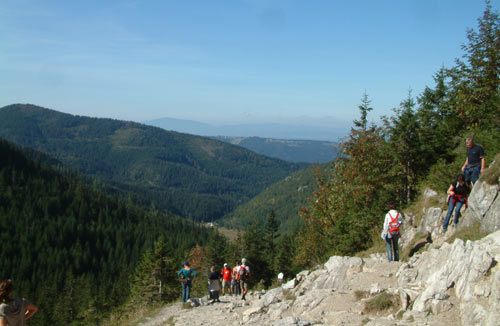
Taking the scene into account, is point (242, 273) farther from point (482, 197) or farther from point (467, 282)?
point (467, 282)

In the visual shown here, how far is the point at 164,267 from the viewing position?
45.5 m

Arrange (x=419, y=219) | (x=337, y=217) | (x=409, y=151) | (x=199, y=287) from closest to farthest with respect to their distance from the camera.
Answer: (x=419, y=219) → (x=409, y=151) → (x=337, y=217) → (x=199, y=287)

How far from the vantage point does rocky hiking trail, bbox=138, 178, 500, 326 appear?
859 cm

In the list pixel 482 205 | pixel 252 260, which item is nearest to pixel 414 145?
pixel 482 205

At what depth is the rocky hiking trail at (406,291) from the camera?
28.2 feet

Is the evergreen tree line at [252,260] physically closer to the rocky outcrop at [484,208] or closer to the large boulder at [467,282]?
the rocky outcrop at [484,208]

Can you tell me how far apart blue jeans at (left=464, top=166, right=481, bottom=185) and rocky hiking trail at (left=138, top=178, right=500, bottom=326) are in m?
1.25

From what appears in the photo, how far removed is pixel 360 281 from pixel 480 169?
659 cm

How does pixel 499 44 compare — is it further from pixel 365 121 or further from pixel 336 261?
pixel 336 261

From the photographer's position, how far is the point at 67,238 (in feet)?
479

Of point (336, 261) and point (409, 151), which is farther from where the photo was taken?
point (409, 151)

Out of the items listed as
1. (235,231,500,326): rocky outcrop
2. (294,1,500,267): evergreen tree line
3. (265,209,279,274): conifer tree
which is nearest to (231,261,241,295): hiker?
(235,231,500,326): rocky outcrop

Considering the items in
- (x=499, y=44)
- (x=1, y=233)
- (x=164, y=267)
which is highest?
(x=499, y=44)

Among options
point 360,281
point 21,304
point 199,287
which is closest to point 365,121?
point 360,281
